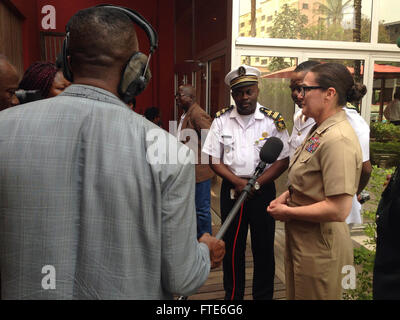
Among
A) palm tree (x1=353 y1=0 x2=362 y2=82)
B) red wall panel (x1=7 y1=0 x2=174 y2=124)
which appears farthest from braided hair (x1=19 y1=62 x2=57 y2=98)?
red wall panel (x1=7 y1=0 x2=174 y2=124)

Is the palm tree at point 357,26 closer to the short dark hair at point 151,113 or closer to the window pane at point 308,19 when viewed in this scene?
the window pane at point 308,19

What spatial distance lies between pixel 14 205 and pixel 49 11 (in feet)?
24.8

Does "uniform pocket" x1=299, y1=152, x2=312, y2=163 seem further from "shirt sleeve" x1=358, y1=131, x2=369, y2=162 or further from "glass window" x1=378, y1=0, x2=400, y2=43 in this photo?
"glass window" x1=378, y1=0, x2=400, y2=43

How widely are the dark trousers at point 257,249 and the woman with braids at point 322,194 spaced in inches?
32.8

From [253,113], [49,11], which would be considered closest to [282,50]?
[253,113]

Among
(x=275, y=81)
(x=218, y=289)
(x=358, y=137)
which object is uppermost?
(x=275, y=81)

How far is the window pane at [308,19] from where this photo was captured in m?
4.93

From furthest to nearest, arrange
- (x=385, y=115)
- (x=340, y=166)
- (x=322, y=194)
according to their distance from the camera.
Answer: (x=385, y=115) → (x=322, y=194) → (x=340, y=166)

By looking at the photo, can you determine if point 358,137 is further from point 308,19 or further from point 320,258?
point 308,19

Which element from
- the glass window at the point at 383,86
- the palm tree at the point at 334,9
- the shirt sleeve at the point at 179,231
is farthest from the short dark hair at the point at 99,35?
the glass window at the point at 383,86

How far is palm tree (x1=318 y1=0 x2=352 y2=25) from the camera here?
5070 millimetres

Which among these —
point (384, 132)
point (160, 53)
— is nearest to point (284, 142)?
point (384, 132)

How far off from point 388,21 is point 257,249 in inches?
171

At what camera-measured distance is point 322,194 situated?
187 cm
